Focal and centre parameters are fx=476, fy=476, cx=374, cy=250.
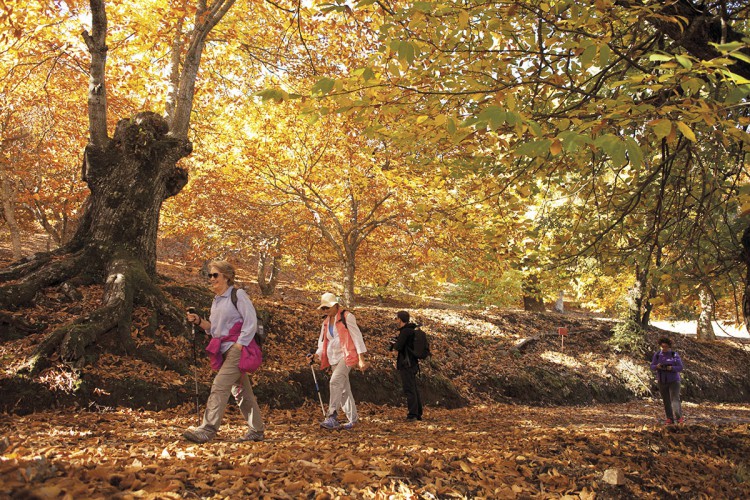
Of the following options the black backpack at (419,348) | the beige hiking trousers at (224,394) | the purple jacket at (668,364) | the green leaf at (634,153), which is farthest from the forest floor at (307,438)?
the green leaf at (634,153)

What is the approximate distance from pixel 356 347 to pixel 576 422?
524 centimetres

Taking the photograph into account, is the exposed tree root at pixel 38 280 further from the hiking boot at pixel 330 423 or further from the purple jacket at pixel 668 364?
the purple jacket at pixel 668 364

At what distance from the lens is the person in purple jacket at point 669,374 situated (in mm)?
8523

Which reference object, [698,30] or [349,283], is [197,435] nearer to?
[698,30]

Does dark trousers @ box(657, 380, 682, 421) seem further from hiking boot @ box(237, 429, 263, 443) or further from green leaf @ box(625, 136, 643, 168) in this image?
green leaf @ box(625, 136, 643, 168)

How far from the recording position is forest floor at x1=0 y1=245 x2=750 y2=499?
127 inches

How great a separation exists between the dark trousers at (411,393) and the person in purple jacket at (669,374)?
442cm

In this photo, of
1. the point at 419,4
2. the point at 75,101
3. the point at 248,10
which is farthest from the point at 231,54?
the point at 419,4

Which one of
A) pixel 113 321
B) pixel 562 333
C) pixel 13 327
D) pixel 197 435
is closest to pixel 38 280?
pixel 13 327

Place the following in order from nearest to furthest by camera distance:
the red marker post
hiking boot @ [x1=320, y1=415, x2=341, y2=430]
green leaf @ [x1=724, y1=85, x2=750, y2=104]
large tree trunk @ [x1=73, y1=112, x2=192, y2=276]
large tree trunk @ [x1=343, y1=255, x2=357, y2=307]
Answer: green leaf @ [x1=724, y1=85, x2=750, y2=104]
hiking boot @ [x1=320, y1=415, x2=341, y2=430]
large tree trunk @ [x1=73, y1=112, x2=192, y2=276]
large tree trunk @ [x1=343, y1=255, x2=357, y2=307]
the red marker post

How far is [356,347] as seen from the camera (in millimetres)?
6473

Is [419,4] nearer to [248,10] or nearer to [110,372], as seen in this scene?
[110,372]

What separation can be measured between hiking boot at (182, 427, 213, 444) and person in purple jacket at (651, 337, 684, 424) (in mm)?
7704

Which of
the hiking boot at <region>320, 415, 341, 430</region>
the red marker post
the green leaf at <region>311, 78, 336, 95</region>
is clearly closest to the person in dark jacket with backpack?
the hiking boot at <region>320, 415, 341, 430</region>
